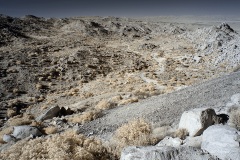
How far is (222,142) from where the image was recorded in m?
6.85

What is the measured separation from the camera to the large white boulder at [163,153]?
250 inches

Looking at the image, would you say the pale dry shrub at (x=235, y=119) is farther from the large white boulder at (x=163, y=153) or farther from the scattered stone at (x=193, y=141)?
the large white boulder at (x=163, y=153)

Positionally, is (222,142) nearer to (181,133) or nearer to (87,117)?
(181,133)

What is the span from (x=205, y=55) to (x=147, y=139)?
115ft

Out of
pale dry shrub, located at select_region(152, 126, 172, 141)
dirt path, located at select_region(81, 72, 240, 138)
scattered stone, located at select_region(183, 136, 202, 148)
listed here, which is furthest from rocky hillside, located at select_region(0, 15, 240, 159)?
scattered stone, located at select_region(183, 136, 202, 148)

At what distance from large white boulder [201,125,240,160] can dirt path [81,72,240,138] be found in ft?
11.4

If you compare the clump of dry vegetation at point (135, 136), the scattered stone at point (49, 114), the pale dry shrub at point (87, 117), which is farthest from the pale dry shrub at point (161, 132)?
the scattered stone at point (49, 114)

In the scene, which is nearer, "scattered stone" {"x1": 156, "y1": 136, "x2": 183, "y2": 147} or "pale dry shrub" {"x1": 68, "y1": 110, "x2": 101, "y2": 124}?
"scattered stone" {"x1": 156, "y1": 136, "x2": 183, "y2": 147}

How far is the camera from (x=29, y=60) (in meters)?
36.6

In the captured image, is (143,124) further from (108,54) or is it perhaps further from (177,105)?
(108,54)

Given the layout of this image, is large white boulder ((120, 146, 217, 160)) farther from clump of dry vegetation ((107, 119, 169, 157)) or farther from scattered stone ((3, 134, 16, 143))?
scattered stone ((3, 134, 16, 143))

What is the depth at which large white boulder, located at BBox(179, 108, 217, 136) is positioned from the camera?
28.0 feet

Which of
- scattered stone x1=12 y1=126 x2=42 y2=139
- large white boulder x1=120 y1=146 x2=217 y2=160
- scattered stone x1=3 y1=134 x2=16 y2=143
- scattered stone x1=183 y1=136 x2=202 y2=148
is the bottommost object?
scattered stone x1=3 y1=134 x2=16 y2=143

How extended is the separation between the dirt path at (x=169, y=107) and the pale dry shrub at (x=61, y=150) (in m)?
2.29
